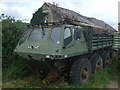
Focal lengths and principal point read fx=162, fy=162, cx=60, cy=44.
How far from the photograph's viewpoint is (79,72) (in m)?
5.07

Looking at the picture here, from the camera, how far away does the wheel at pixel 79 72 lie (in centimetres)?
500

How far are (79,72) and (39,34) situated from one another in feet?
5.73

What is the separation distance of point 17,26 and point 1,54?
1596 millimetres

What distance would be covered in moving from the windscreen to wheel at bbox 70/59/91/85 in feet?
4.14

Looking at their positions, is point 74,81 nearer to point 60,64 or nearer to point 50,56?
point 60,64

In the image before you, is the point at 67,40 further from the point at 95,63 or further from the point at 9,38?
the point at 9,38

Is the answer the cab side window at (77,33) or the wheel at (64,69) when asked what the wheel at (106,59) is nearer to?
the cab side window at (77,33)

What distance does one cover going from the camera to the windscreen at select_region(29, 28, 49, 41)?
5.03 meters

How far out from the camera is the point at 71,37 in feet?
16.3

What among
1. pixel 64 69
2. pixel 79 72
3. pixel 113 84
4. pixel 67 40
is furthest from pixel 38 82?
pixel 113 84

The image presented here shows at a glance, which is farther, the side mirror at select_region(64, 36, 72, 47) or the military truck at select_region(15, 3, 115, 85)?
the side mirror at select_region(64, 36, 72, 47)

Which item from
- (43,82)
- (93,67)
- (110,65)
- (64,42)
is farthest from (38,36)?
(110,65)

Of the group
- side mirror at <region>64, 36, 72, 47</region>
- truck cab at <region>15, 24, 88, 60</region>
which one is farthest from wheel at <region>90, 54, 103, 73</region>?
Result: side mirror at <region>64, 36, 72, 47</region>

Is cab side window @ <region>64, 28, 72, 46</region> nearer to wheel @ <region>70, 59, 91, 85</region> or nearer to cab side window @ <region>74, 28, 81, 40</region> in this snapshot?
cab side window @ <region>74, 28, 81, 40</region>
